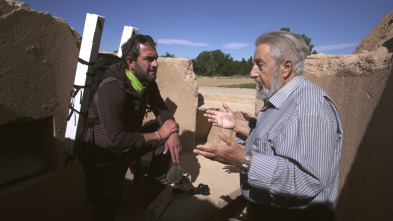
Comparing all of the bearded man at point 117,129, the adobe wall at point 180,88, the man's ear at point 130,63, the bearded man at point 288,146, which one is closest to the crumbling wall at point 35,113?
the bearded man at point 117,129

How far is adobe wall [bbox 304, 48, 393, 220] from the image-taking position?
186cm

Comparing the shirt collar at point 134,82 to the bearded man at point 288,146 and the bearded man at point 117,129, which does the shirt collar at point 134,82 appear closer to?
the bearded man at point 117,129

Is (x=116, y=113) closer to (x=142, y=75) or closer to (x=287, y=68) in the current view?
(x=142, y=75)

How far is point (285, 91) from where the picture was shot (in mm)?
1494

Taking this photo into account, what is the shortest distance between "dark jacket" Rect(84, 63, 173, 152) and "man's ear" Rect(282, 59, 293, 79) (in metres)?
1.41

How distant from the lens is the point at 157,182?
321cm

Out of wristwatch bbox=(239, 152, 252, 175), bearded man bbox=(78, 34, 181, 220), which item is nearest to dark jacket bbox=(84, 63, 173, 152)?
bearded man bbox=(78, 34, 181, 220)

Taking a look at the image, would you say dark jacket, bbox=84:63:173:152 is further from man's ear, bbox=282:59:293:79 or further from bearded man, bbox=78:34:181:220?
man's ear, bbox=282:59:293:79

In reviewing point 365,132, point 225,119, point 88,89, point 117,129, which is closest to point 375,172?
point 365,132

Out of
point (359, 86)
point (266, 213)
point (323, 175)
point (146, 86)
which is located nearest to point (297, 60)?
point (323, 175)

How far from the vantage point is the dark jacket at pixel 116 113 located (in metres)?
2.07

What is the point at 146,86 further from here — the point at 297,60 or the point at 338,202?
the point at 338,202

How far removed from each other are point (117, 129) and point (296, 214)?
1.62m

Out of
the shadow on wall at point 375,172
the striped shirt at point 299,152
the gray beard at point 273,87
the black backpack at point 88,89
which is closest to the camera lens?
the striped shirt at point 299,152
